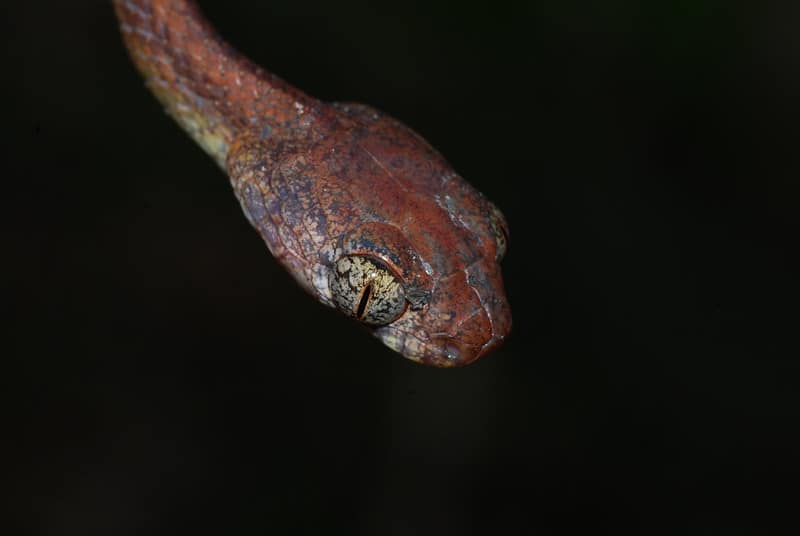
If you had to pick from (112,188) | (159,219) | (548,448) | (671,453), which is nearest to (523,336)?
(548,448)

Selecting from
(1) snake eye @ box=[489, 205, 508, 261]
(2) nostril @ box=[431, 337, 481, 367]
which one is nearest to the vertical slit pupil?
(2) nostril @ box=[431, 337, 481, 367]

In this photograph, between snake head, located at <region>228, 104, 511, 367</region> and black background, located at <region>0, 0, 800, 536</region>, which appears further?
black background, located at <region>0, 0, 800, 536</region>

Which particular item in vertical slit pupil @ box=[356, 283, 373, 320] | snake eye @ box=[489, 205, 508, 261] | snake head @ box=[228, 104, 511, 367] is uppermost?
snake eye @ box=[489, 205, 508, 261]

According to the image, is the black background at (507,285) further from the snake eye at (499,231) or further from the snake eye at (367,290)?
the snake eye at (367,290)

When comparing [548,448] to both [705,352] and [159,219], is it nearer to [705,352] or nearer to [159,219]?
[705,352]

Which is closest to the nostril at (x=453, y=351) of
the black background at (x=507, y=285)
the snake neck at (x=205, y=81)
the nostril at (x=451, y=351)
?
the nostril at (x=451, y=351)

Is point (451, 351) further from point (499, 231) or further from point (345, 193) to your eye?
point (345, 193)

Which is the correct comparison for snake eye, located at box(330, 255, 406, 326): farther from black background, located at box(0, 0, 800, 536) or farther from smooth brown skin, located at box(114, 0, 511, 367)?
black background, located at box(0, 0, 800, 536)
